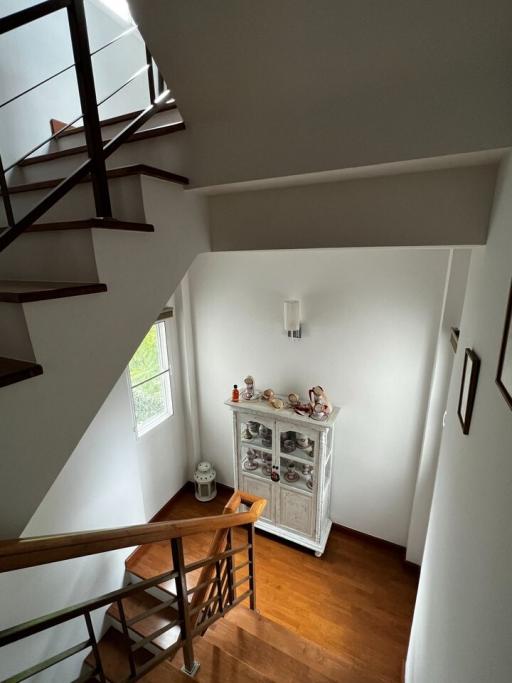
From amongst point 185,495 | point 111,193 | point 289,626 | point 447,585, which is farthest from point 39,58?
point 289,626

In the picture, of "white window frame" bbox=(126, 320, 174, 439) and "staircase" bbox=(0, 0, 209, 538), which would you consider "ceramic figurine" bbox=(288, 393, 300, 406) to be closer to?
"white window frame" bbox=(126, 320, 174, 439)

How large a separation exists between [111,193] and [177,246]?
29cm

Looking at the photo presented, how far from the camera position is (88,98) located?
943 mm

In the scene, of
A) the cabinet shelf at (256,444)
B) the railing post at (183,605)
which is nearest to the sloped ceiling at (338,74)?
the railing post at (183,605)

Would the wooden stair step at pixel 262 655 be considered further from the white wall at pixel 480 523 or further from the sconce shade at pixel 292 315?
the sconce shade at pixel 292 315

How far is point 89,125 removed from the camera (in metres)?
0.96

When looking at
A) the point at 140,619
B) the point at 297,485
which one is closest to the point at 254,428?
the point at 297,485

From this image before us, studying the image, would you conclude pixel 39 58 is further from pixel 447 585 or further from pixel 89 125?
pixel 447 585

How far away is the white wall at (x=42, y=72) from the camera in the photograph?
200 centimetres

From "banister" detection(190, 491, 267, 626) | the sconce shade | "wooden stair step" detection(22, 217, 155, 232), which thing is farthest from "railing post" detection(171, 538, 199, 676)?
the sconce shade

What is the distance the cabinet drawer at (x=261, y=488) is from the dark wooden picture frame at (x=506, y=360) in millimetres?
2639

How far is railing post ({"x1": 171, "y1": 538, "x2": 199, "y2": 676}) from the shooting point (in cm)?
121

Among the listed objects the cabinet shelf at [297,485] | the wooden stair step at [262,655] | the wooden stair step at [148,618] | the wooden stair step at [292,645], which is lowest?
the wooden stair step at [148,618]

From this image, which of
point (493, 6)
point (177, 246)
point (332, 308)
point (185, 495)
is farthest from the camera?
point (185, 495)
